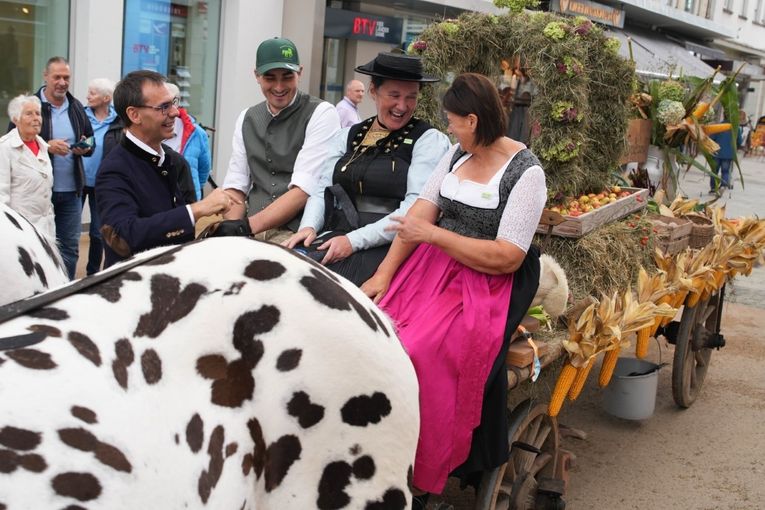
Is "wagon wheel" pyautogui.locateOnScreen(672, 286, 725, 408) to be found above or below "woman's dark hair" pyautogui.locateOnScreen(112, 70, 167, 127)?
below

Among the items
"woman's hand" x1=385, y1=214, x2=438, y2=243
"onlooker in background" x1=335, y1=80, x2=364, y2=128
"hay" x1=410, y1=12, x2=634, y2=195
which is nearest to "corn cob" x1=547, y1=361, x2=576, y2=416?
"woman's hand" x1=385, y1=214, x2=438, y2=243

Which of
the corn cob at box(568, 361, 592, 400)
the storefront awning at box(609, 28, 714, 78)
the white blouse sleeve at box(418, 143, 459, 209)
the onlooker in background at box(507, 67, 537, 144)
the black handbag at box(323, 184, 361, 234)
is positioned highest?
the storefront awning at box(609, 28, 714, 78)

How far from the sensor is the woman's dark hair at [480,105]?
10.4 ft

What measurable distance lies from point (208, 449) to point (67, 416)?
0.31 m

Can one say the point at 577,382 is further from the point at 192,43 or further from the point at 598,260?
the point at 192,43

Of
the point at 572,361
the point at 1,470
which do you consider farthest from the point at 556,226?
the point at 1,470

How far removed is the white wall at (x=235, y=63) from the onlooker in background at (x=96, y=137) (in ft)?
13.4

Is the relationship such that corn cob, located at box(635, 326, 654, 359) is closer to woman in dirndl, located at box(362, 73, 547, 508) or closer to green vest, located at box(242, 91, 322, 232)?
woman in dirndl, located at box(362, 73, 547, 508)

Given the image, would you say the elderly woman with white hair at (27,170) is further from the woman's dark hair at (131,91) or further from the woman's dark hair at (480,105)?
the woman's dark hair at (480,105)

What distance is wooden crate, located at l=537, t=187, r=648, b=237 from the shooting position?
4.98m

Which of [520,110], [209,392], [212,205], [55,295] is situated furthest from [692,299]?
[55,295]

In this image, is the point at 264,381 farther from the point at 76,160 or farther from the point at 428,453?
the point at 76,160

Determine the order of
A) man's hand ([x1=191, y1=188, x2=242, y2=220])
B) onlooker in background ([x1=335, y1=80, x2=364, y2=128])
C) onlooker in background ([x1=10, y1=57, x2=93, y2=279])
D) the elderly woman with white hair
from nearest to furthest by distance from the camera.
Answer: man's hand ([x1=191, y1=188, x2=242, y2=220]), the elderly woman with white hair, onlooker in background ([x1=10, y1=57, x2=93, y2=279]), onlooker in background ([x1=335, y1=80, x2=364, y2=128])

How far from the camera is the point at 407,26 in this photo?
15914 mm
